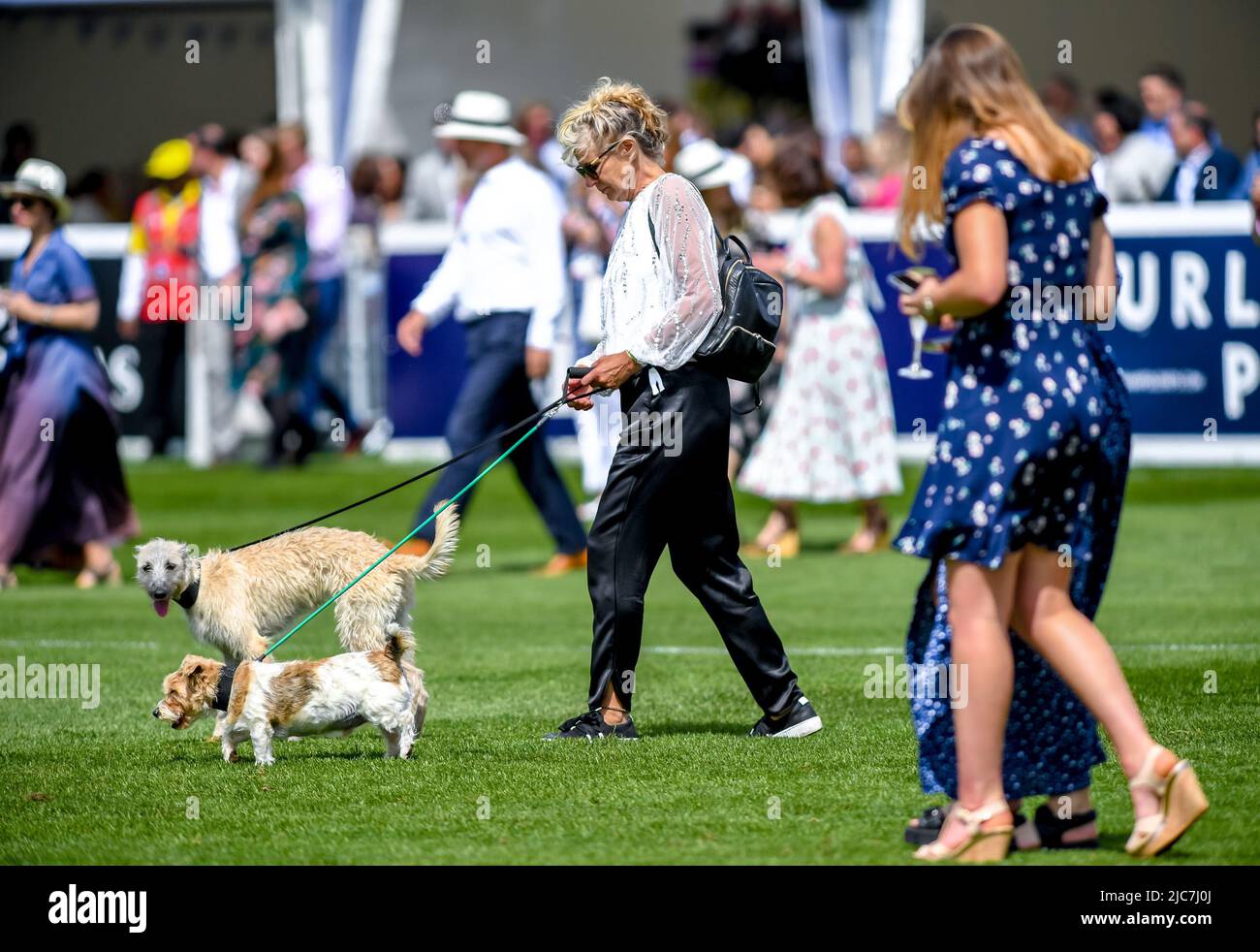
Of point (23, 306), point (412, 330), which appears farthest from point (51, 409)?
point (412, 330)

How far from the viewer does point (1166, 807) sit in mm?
5133

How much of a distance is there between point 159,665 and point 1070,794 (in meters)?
4.83

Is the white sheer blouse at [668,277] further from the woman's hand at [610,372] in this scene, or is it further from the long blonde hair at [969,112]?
the long blonde hair at [969,112]

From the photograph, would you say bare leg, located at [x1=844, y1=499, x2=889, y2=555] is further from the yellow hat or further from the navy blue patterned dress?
the yellow hat

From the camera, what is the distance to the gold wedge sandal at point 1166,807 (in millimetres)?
5094

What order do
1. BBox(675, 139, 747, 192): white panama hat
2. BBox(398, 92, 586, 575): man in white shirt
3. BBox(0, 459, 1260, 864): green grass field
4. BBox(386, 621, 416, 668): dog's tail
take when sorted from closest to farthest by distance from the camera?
BBox(0, 459, 1260, 864): green grass field
BBox(386, 621, 416, 668): dog's tail
BBox(398, 92, 586, 575): man in white shirt
BBox(675, 139, 747, 192): white panama hat

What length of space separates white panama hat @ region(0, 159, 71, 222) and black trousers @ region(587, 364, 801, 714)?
5878mm

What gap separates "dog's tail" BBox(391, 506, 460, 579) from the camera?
740 cm

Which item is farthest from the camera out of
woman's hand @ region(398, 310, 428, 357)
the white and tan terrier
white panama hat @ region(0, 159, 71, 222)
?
white panama hat @ region(0, 159, 71, 222)

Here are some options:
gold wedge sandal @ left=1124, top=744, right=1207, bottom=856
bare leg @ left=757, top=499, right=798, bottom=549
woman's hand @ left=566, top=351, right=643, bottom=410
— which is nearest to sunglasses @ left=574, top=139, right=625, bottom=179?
woman's hand @ left=566, top=351, right=643, bottom=410

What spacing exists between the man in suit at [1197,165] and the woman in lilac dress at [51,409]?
8.35 metres

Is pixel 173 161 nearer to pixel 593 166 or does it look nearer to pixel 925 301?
pixel 593 166

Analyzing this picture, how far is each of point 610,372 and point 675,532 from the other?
633 mm
